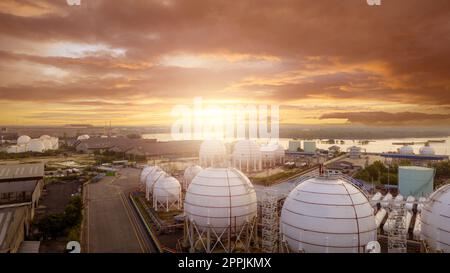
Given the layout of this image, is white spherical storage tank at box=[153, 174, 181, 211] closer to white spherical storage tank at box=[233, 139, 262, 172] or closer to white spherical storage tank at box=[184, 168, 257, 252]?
white spherical storage tank at box=[184, 168, 257, 252]

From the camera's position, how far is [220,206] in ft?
66.5

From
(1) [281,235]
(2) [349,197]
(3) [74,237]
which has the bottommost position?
(3) [74,237]

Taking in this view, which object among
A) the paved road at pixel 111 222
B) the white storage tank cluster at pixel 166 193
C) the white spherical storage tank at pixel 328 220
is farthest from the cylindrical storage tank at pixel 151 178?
the white spherical storage tank at pixel 328 220

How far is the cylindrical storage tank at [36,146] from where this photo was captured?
8357 cm

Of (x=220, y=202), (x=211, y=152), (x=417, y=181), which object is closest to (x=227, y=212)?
(x=220, y=202)

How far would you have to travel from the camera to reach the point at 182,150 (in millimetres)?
77688

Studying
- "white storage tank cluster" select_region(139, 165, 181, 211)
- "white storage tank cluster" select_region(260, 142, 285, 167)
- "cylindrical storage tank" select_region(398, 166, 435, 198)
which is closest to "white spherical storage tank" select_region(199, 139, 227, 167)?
"white storage tank cluster" select_region(260, 142, 285, 167)

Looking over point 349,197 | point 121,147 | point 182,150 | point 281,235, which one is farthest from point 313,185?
point 121,147

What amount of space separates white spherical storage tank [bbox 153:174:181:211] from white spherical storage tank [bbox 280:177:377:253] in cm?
1742

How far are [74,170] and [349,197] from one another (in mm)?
50733

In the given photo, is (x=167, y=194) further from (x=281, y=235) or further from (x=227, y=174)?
(x=281, y=235)

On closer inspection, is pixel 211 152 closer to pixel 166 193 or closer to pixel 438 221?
pixel 166 193

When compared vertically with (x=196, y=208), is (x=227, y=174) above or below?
above

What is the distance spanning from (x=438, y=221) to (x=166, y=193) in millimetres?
23428
